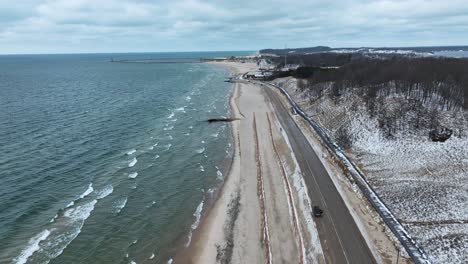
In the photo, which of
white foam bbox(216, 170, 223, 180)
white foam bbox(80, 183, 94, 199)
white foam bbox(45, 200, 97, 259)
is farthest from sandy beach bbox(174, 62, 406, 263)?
white foam bbox(80, 183, 94, 199)

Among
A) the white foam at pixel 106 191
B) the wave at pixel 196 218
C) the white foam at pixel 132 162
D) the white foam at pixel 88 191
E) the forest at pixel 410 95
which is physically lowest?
the wave at pixel 196 218

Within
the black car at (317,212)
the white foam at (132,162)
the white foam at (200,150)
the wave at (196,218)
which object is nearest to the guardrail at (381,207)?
the black car at (317,212)

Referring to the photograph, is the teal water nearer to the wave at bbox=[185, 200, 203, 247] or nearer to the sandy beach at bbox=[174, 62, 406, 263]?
the wave at bbox=[185, 200, 203, 247]

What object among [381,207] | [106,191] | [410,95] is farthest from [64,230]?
[410,95]

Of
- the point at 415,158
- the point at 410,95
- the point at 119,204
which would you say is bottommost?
the point at 119,204

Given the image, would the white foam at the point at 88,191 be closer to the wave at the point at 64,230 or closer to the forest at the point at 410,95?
the wave at the point at 64,230

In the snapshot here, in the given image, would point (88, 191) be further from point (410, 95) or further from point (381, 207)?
point (410, 95)

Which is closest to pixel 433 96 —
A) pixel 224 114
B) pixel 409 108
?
pixel 409 108
